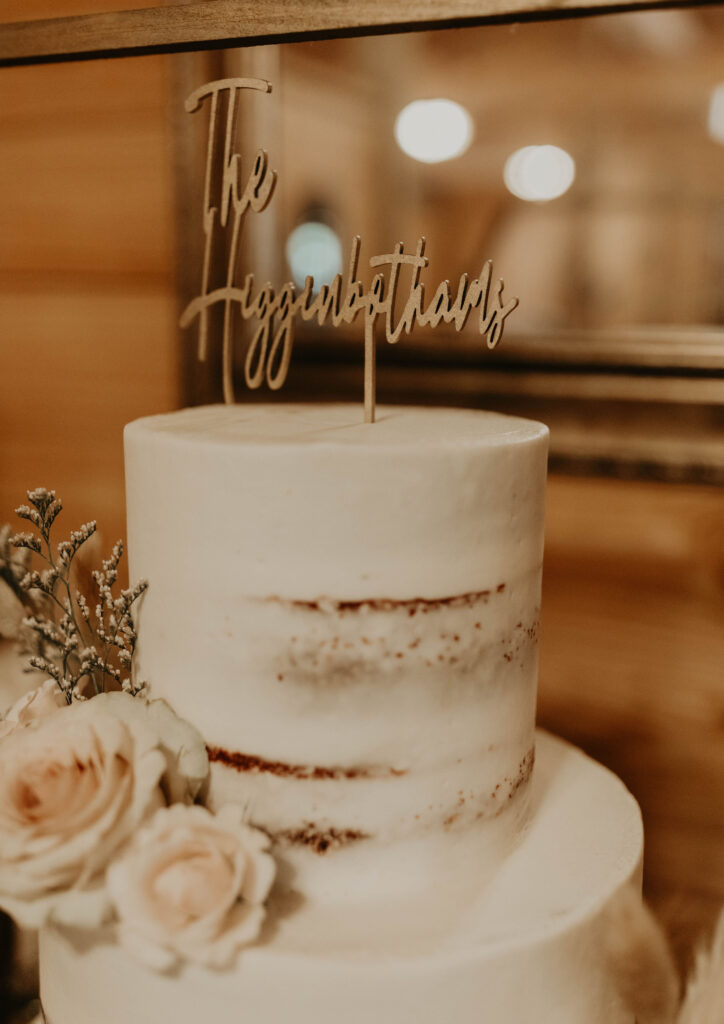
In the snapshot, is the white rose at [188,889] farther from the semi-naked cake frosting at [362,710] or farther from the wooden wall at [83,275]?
the wooden wall at [83,275]

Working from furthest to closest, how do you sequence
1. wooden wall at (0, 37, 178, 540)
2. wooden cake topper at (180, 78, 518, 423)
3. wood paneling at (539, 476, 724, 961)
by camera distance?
wooden wall at (0, 37, 178, 540), wood paneling at (539, 476, 724, 961), wooden cake topper at (180, 78, 518, 423)

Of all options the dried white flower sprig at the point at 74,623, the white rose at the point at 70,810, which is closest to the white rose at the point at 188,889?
the white rose at the point at 70,810

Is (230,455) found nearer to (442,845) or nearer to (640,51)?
(442,845)

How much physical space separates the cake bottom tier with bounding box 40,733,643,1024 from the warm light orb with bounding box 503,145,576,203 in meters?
0.81

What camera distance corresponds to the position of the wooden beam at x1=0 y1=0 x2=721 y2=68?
1.91 ft

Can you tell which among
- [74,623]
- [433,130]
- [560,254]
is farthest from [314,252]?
[74,623]

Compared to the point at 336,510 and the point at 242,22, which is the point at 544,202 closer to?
the point at 242,22

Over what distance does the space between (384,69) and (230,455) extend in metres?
0.79

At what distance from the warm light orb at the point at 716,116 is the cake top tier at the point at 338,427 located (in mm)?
545

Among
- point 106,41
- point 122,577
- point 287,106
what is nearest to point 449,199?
point 287,106

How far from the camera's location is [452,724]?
678mm

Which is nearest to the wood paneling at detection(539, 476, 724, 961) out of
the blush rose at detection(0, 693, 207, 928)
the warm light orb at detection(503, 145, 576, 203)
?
the warm light orb at detection(503, 145, 576, 203)

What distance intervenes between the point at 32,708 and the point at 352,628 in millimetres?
297

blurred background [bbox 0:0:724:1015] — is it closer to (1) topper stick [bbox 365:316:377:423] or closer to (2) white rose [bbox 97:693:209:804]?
(1) topper stick [bbox 365:316:377:423]
